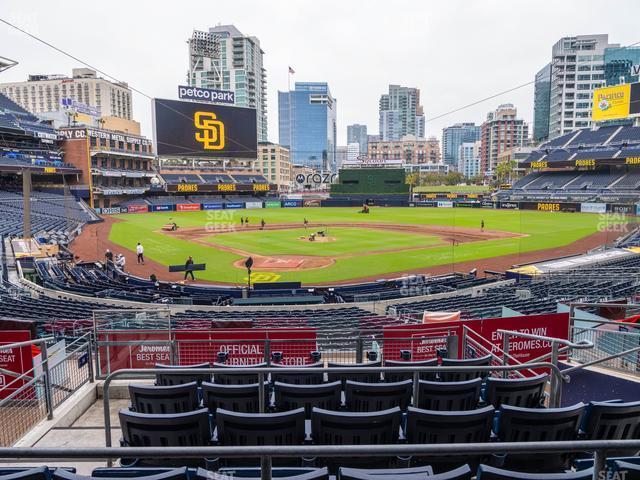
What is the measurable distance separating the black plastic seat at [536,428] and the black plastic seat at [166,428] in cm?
276

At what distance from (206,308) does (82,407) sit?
10871 millimetres

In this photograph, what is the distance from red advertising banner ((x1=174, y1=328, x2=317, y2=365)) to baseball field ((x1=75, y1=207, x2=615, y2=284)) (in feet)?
52.2

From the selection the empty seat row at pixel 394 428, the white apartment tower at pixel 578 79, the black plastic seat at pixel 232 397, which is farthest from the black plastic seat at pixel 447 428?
the white apartment tower at pixel 578 79

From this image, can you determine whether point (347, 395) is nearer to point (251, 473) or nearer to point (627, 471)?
point (251, 473)

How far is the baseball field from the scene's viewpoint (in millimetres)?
28672

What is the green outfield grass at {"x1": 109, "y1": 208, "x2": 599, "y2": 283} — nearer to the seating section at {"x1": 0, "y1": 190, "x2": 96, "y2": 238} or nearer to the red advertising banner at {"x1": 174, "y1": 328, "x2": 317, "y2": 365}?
the seating section at {"x1": 0, "y1": 190, "x2": 96, "y2": 238}

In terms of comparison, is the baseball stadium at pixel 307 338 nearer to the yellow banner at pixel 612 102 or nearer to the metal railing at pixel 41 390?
the metal railing at pixel 41 390

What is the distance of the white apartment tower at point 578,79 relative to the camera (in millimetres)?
123000

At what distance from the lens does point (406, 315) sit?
15203 millimetres

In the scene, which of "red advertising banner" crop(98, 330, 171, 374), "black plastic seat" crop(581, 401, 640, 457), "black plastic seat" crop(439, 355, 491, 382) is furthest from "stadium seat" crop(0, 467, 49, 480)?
"red advertising banner" crop(98, 330, 171, 374)

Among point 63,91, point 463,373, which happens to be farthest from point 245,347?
point 63,91

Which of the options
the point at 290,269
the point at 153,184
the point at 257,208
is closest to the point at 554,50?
the point at 257,208

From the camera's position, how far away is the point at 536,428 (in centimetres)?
413

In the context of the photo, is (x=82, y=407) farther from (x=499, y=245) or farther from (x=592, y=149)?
(x=592, y=149)
